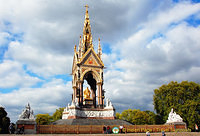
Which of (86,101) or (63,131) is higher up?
(86,101)

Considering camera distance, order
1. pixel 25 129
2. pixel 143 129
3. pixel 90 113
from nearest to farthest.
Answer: pixel 25 129, pixel 143 129, pixel 90 113

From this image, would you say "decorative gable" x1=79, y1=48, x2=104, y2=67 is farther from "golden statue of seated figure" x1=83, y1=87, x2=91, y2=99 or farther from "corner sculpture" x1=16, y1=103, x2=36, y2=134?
"corner sculpture" x1=16, y1=103, x2=36, y2=134

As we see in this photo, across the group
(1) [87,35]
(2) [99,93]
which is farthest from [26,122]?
(1) [87,35]

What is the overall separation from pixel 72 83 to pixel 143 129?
18135 millimetres

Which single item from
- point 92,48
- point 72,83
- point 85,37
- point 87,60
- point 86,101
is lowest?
point 86,101

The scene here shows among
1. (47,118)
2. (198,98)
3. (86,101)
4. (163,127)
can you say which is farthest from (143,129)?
(47,118)

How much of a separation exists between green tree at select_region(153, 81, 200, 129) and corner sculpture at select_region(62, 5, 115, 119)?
1478 centimetres

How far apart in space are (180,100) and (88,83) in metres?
20.0

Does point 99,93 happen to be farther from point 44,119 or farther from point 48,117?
point 48,117

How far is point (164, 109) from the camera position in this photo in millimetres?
44406

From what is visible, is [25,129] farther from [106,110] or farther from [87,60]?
[87,60]

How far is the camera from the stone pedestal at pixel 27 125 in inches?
905

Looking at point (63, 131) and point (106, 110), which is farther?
point (106, 110)

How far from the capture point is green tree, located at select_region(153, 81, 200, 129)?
4084 centimetres
